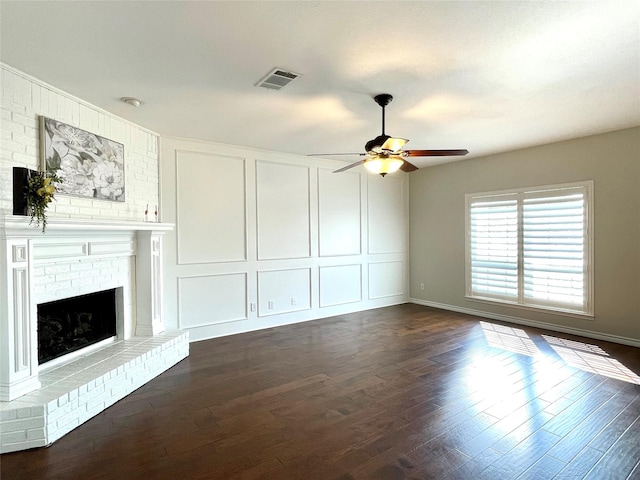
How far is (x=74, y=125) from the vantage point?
11.0 feet

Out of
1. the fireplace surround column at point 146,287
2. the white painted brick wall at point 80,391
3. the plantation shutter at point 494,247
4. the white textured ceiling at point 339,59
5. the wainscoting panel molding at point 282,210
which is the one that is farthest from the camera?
the plantation shutter at point 494,247

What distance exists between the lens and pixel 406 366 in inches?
151

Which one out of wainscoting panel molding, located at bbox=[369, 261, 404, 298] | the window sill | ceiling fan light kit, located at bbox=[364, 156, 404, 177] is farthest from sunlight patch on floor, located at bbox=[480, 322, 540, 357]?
ceiling fan light kit, located at bbox=[364, 156, 404, 177]

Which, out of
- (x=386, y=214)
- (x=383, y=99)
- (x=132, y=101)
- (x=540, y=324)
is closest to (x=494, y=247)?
(x=540, y=324)

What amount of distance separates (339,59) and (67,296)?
129 inches

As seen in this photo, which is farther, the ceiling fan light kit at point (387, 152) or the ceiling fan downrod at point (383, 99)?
the ceiling fan downrod at point (383, 99)

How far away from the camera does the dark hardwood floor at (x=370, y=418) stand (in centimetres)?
220

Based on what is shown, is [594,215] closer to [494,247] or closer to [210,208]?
[494,247]

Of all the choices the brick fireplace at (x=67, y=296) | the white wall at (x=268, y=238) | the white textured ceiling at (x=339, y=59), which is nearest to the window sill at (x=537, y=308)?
the white wall at (x=268, y=238)

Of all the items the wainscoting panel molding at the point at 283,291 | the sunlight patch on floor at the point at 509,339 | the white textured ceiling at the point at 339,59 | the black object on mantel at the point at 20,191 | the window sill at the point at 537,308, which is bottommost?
the sunlight patch on floor at the point at 509,339

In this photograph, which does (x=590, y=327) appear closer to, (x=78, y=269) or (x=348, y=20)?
(x=348, y=20)

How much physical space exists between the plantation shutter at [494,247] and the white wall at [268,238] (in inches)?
62.0

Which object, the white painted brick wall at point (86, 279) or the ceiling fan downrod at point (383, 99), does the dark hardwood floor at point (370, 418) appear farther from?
the ceiling fan downrod at point (383, 99)

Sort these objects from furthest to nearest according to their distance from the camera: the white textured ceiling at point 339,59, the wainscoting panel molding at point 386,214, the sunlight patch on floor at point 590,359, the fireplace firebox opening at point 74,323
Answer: the wainscoting panel molding at point 386,214 → the sunlight patch on floor at point 590,359 → the fireplace firebox opening at point 74,323 → the white textured ceiling at point 339,59
